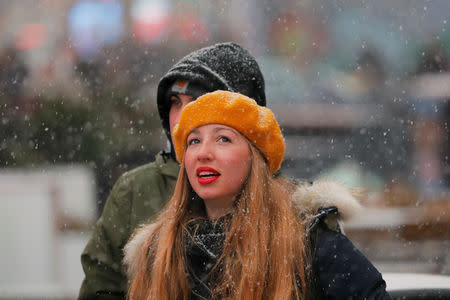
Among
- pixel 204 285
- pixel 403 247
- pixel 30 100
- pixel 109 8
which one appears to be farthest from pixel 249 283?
pixel 109 8

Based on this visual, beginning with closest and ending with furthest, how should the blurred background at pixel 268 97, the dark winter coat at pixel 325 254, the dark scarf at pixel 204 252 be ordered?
the dark winter coat at pixel 325 254
the dark scarf at pixel 204 252
the blurred background at pixel 268 97

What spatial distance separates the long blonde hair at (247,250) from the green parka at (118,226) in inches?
21.3

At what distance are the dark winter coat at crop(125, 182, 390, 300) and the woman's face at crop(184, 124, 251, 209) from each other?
11 cm

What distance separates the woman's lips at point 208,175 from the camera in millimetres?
2180

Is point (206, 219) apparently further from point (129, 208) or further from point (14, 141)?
point (14, 141)

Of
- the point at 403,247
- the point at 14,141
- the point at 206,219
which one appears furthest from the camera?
the point at 14,141

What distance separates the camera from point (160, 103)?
2863 mm

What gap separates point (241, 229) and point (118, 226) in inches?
35.1

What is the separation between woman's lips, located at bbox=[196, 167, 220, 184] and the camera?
7.15 feet

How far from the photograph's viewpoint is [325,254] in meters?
2.09

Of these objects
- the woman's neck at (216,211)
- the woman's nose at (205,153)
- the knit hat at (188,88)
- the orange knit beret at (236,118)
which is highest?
the knit hat at (188,88)

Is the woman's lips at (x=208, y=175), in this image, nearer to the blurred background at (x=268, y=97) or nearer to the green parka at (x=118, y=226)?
the green parka at (x=118, y=226)

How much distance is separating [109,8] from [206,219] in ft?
24.5

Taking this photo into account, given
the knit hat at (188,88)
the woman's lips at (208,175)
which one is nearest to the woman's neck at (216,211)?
the woman's lips at (208,175)
